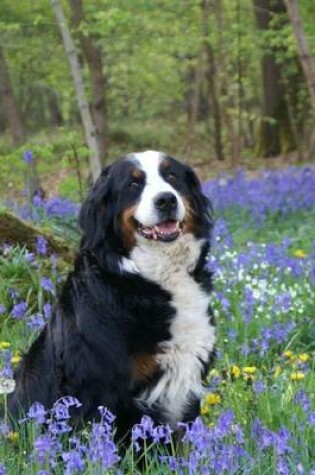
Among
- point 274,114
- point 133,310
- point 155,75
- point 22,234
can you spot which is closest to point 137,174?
point 133,310

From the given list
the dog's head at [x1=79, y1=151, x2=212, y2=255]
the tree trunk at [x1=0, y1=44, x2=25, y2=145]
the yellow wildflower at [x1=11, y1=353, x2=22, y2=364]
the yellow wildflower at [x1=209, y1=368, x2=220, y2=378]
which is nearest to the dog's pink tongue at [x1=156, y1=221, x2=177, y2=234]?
the dog's head at [x1=79, y1=151, x2=212, y2=255]

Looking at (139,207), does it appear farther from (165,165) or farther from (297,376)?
(297,376)

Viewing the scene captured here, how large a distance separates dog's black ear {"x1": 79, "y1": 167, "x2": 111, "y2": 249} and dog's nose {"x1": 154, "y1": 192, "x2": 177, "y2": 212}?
12.3 inches

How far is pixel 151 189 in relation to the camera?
3908mm

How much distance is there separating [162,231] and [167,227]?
35 millimetres

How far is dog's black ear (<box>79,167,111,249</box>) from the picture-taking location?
3998 mm

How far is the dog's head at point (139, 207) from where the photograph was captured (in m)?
3.87

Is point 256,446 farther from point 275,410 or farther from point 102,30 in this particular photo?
point 102,30

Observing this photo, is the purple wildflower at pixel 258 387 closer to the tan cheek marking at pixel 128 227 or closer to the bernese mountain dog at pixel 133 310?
the bernese mountain dog at pixel 133 310

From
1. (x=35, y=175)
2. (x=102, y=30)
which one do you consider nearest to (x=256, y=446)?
(x=102, y=30)

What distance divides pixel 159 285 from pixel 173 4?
36.0 feet

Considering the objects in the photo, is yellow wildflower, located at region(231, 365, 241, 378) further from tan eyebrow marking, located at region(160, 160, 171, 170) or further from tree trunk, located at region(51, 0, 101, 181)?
tree trunk, located at region(51, 0, 101, 181)

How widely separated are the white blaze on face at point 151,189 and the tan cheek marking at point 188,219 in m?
0.06

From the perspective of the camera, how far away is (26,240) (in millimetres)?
6570
